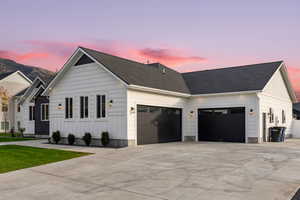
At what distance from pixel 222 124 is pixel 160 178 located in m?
12.1

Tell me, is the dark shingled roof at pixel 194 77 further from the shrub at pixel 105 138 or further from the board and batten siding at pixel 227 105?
the shrub at pixel 105 138

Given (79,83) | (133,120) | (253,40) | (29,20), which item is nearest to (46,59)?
(29,20)

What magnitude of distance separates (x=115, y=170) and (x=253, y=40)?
48.0 feet

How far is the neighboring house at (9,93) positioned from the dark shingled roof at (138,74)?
85.8 feet

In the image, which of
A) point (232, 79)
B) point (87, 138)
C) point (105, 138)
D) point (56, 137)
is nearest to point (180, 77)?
point (232, 79)

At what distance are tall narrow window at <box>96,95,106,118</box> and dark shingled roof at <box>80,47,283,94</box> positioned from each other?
1.99 m

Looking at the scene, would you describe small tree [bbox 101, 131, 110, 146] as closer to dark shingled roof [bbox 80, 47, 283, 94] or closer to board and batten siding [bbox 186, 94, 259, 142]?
dark shingled roof [bbox 80, 47, 283, 94]

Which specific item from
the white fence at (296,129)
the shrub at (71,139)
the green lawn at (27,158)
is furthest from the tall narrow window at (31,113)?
the white fence at (296,129)

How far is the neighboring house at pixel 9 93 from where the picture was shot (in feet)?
123

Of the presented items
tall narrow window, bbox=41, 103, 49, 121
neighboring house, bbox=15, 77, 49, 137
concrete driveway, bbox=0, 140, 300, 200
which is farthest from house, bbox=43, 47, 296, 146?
neighboring house, bbox=15, 77, 49, 137

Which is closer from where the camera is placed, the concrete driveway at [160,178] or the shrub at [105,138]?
the concrete driveway at [160,178]

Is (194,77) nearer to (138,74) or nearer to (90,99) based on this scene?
(138,74)

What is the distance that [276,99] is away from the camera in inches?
830

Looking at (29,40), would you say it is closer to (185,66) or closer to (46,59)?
(46,59)
